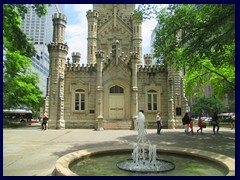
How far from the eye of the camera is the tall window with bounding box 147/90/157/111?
2481cm

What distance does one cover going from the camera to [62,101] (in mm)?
24016

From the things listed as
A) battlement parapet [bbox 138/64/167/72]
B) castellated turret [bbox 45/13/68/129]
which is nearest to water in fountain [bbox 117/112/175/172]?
castellated turret [bbox 45/13/68/129]

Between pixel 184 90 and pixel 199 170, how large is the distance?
1848 centimetres

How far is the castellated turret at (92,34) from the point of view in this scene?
36694mm

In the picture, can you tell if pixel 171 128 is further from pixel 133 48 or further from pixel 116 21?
pixel 116 21

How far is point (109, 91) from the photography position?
24734 mm

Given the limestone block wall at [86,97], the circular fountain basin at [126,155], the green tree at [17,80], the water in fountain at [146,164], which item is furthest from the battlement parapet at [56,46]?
the water in fountain at [146,164]

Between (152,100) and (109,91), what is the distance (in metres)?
5.10

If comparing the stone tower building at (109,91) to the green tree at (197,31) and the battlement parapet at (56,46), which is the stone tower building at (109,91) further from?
the green tree at (197,31)

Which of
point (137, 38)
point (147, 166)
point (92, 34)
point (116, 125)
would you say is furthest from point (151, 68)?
point (147, 166)

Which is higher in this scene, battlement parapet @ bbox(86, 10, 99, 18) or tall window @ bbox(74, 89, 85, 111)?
battlement parapet @ bbox(86, 10, 99, 18)

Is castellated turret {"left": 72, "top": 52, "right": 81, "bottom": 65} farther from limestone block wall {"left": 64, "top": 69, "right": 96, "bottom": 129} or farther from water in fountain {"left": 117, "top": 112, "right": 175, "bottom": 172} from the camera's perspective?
water in fountain {"left": 117, "top": 112, "right": 175, "bottom": 172}

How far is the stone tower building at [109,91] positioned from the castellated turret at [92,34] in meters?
11.1

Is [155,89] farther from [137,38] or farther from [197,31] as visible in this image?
[137,38]
